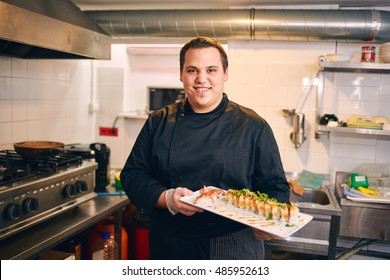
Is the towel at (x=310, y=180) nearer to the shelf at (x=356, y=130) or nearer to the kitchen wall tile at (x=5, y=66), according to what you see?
the shelf at (x=356, y=130)

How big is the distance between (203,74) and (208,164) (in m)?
0.31

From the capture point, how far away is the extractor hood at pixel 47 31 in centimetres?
157

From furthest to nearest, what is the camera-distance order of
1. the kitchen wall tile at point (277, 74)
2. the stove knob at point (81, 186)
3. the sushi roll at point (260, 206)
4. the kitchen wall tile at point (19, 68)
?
the kitchen wall tile at point (277, 74) < the kitchen wall tile at point (19, 68) < the stove knob at point (81, 186) < the sushi roll at point (260, 206)

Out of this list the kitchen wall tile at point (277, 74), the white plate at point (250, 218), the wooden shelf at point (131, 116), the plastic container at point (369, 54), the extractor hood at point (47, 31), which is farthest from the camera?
the wooden shelf at point (131, 116)

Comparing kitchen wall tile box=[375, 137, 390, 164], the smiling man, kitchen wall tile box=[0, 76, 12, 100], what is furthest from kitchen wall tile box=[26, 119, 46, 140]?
kitchen wall tile box=[375, 137, 390, 164]

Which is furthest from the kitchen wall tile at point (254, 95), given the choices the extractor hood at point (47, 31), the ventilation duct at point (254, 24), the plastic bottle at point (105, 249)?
the plastic bottle at point (105, 249)

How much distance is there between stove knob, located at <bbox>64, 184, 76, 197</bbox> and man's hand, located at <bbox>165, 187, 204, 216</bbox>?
76 centimetres

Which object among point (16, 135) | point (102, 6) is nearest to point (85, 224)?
point (16, 135)

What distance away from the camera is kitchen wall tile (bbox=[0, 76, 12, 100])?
7.31 feet

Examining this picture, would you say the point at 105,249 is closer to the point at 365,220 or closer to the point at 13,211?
the point at 13,211

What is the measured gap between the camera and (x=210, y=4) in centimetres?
273

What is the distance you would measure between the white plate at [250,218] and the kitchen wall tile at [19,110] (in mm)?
1415

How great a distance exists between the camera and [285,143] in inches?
109

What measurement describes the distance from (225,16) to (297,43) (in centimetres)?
52
